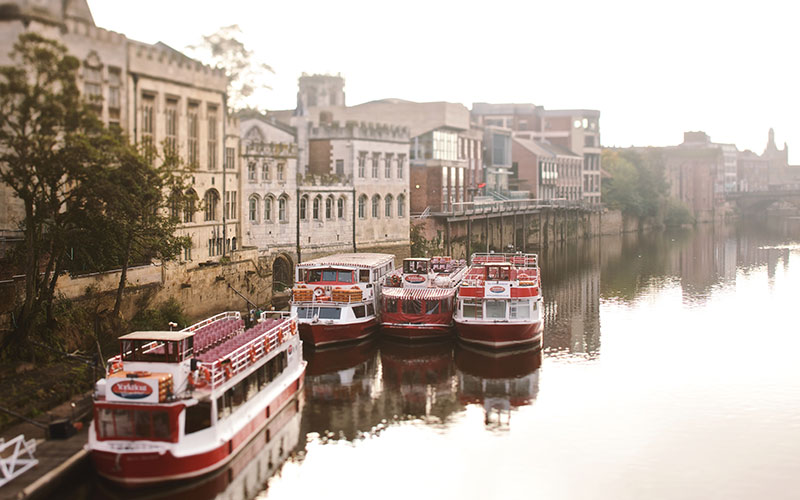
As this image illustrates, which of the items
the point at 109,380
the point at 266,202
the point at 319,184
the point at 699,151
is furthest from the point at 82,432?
the point at 699,151

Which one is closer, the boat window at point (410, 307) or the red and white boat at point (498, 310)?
the red and white boat at point (498, 310)

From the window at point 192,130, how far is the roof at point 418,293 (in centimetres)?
1288

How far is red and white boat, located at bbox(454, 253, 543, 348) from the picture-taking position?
44.5 m

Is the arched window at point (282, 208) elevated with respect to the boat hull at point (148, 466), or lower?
elevated

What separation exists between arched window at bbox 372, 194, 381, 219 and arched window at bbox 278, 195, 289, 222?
1114 centimetres

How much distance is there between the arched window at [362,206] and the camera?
68.0m

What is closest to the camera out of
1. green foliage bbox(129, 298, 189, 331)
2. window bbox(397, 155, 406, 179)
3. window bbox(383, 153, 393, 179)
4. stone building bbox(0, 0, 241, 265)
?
stone building bbox(0, 0, 241, 265)

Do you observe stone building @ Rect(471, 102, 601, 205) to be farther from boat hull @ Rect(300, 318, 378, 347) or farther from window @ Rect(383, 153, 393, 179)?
boat hull @ Rect(300, 318, 378, 347)

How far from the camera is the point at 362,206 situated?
68438mm

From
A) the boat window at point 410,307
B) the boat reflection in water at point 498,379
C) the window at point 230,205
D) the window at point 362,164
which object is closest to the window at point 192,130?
the window at point 230,205

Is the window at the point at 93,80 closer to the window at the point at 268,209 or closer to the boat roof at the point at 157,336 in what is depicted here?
the boat roof at the point at 157,336

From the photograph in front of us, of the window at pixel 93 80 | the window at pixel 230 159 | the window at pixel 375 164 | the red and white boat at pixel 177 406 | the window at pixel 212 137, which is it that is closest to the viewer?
the red and white boat at pixel 177 406

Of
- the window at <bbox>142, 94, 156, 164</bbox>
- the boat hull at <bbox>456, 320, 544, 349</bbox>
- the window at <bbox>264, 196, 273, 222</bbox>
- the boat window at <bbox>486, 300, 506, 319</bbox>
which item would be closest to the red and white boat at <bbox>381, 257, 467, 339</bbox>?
the boat hull at <bbox>456, 320, 544, 349</bbox>

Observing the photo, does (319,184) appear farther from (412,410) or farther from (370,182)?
(412,410)
